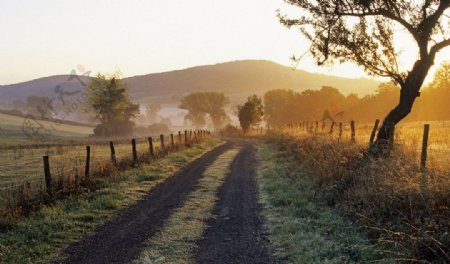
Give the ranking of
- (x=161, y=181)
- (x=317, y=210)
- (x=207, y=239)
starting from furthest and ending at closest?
(x=161, y=181) → (x=317, y=210) → (x=207, y=239)

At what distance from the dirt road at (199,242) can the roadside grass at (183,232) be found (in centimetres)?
23

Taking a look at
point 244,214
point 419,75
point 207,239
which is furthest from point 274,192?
point 419,75

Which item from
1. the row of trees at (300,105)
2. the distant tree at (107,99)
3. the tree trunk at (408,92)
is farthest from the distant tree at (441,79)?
the tree trunk at (408,92)

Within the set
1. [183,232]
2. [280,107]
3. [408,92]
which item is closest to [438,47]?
[408,92]

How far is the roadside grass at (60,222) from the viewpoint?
9500 mm

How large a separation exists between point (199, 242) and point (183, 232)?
962 mm

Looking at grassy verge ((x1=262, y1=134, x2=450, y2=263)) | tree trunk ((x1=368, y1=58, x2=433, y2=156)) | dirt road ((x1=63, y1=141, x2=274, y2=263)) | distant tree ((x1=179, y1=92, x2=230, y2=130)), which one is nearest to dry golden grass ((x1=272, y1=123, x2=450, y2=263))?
grassy verge ((x1=262, y1=134, x2=450, y2=263))

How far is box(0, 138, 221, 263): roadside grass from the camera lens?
31.2 feet

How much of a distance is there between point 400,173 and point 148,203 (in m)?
8.38

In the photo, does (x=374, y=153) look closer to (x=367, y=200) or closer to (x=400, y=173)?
(x=400, y=173)

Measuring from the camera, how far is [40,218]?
1208 centimetres

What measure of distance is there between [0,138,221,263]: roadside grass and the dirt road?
0.43 metres

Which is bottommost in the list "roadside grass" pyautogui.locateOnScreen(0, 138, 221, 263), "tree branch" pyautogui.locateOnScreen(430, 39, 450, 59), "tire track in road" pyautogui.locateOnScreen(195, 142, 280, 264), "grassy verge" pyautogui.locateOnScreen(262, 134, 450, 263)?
"tire track in road" pyautogui.locateOnScreen(195, 142, 280, 264)

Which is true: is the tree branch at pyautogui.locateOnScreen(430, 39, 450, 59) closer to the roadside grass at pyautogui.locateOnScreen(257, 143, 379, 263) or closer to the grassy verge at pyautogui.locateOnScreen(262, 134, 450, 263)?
the grassy verge at pyautogui.locateOnScreen(262, 134, 450, 263)
